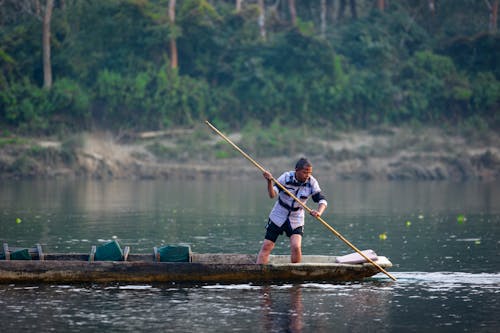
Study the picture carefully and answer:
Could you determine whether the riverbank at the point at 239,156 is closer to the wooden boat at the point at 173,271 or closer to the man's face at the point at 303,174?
the wooden boat at the point at 173,271

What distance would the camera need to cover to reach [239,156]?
158ft

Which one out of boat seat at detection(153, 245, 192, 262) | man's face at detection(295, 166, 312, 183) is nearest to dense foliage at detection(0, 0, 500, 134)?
boat seat at detection(153, 245, 192, 262)

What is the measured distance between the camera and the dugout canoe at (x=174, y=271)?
52.4 feet

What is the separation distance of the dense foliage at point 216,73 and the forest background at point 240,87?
7 centimetres

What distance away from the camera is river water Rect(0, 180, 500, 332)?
43.8 ft

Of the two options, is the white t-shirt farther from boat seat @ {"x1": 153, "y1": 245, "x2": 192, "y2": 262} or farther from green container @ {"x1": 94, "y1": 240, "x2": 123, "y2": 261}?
green container @ {"x1": 94, "y1": 240, "x2": 123, "y2": 261}

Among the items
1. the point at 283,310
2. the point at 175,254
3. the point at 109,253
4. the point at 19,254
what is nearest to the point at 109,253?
the point at 109,253

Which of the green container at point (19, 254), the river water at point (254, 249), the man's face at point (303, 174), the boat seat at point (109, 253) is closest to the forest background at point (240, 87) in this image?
the river water at point (254, 249)

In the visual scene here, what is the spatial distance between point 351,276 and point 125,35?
127 feet

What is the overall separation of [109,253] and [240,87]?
36.7 meters

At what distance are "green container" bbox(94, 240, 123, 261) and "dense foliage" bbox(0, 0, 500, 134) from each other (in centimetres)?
3412

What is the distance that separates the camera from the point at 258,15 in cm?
5538

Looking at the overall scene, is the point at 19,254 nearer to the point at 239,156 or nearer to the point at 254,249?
the point at 254,249

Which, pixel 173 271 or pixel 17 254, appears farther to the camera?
pixel 17 254
